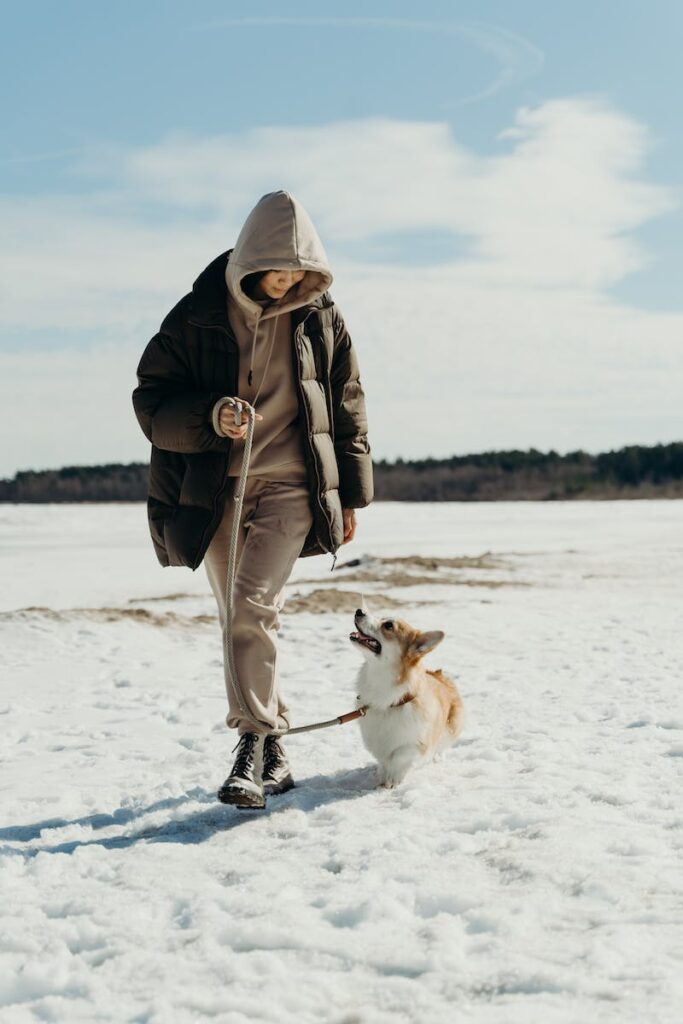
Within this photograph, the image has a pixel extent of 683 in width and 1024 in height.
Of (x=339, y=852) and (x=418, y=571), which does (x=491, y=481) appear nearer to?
(x=418, y=571)

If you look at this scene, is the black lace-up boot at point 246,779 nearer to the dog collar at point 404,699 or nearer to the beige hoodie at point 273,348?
the dog collar at point 404,699

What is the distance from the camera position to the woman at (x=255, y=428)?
4031 millimetres

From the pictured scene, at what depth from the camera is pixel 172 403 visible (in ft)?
13.4

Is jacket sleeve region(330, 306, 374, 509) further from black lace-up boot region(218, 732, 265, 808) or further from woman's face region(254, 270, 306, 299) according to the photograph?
black lace-up boot region(218, 732, 265, 808)

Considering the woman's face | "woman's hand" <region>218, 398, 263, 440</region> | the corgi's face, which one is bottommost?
the corgi's face

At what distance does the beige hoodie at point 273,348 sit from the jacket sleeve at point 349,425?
0.29 m

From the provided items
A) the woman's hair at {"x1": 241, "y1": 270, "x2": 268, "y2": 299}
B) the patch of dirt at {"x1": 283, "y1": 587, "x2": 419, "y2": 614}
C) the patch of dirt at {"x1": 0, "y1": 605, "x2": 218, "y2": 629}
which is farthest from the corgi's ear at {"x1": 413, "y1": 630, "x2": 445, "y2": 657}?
the patch of dirt at {"x1": 283, "y1": 587, "x2": 419, "y2": 614}

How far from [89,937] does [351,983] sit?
0.82 metres

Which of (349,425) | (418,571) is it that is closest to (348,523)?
(349,425)

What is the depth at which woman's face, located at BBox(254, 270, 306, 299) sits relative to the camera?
405 cm

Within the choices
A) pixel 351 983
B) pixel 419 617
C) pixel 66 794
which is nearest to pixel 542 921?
pixel 351 983

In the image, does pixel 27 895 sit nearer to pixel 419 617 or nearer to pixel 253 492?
pixel 253 492

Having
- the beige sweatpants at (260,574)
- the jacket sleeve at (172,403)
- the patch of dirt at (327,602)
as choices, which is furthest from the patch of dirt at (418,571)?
the jacket sleeve at (172,403)

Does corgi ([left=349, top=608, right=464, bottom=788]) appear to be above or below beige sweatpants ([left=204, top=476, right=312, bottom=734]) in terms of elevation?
below
